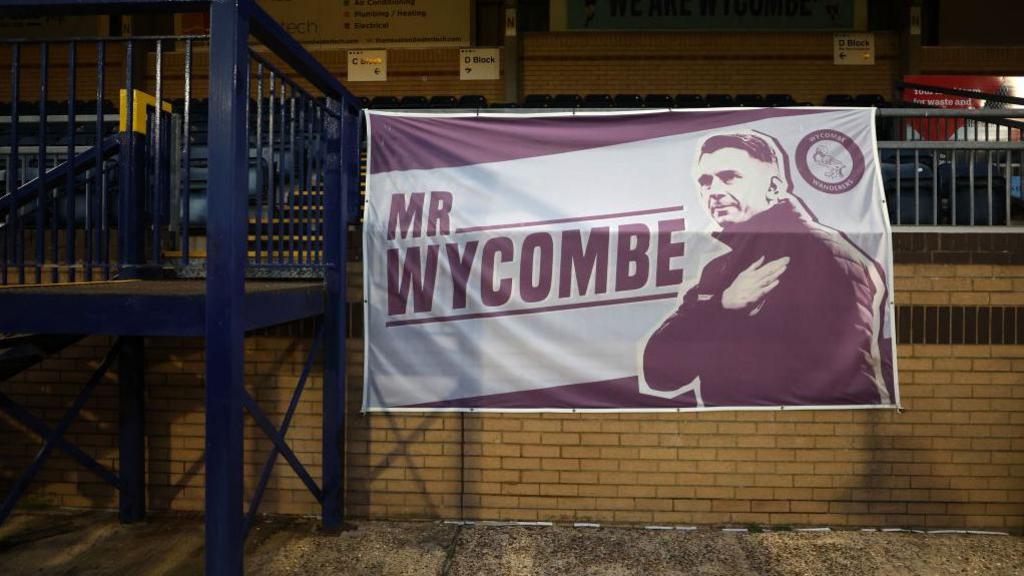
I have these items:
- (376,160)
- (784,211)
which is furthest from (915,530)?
(376,160)

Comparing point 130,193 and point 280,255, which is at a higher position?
point 130,193

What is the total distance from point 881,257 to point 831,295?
39cm

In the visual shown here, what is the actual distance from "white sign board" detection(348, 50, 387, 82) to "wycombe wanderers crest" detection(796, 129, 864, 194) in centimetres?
966

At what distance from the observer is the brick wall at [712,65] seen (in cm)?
1122

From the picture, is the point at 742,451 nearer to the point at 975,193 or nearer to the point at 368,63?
the point at 975,193

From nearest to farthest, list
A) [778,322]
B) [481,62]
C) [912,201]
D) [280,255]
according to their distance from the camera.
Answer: [280,255] → [778,322] → [912,201] → [481,62]

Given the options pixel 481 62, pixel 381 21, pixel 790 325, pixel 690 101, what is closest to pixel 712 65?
pixel 690 101

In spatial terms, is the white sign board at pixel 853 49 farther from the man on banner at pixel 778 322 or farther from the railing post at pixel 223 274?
the railing post at pixel 223 274

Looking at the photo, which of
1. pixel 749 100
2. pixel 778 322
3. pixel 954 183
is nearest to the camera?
pixel 778 322

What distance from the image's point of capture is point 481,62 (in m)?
11.6

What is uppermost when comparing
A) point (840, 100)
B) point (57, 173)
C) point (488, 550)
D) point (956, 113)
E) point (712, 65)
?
point (712, 65)

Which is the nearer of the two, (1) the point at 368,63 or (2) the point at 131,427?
(2) the point at 131,427

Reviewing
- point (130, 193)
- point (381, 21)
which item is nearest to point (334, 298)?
point (130, 193)

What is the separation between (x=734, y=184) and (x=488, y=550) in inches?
104
